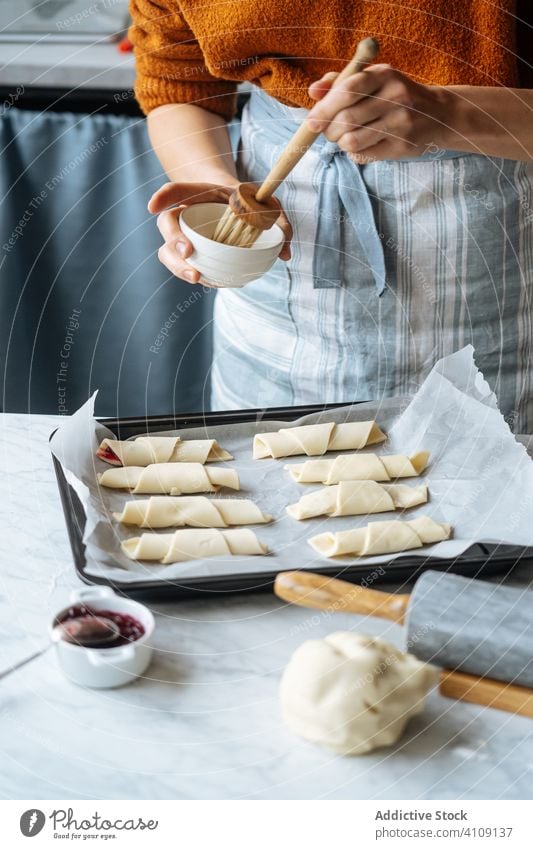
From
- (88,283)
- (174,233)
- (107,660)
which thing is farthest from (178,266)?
(88,283)

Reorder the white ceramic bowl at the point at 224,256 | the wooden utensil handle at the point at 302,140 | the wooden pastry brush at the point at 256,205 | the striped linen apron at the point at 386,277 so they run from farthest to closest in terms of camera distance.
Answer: the striped linen apron at the point at 386,277
the white ceramic bowl at the point at 224,256
the wooden pastry brush at the point at 256,205
the wooden utensil handle at the point at 302,140

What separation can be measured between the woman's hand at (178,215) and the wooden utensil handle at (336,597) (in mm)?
397

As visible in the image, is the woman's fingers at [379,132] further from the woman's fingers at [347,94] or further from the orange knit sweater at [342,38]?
the orange knit sweater at [342,38]

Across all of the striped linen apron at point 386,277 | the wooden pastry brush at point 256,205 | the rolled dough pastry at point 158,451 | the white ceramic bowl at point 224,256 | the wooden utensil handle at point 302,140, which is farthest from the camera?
the striped linen apron at point 386,277

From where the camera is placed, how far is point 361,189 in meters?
1.29

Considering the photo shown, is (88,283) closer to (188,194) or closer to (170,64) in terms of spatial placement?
(170,64)

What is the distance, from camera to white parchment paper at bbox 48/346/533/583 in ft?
3.31

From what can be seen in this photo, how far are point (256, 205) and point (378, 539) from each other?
0.40 m

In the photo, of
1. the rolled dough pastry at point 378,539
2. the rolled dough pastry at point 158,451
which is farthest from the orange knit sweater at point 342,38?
the rolled dough pastry at point 378,539

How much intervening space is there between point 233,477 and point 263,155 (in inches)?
19.8

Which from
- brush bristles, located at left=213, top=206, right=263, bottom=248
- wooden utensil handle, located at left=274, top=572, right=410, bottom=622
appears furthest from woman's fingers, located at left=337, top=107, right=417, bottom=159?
A: wooden utensil handle, located at left=274, top=572, right=410, bottom=622

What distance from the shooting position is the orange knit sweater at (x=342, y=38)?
1.21 m

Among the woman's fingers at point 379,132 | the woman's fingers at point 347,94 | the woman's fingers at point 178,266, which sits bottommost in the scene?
the woman's fingers at point 178,266
